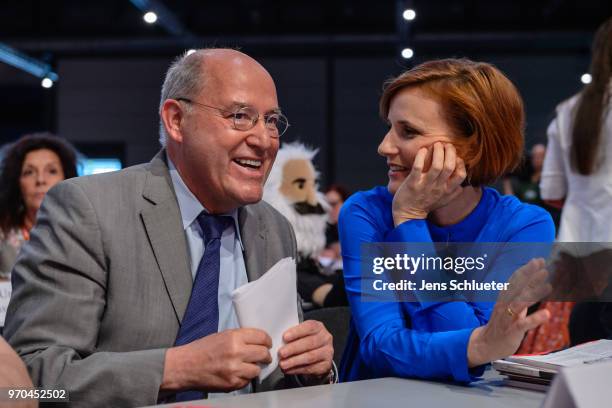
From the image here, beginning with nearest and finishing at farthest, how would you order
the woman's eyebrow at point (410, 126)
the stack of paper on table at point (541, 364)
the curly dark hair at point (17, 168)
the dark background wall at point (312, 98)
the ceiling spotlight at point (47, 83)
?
the stack of paper on table at point (541, 364), the woman's eyebrow at point (410, 126), the curly dark hair at point (17, 168), the dark background wall at point (312, 98), the ceiling spotlight at point (47, 83)

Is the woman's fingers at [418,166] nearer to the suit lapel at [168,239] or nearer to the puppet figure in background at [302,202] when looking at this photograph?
the suit lapel at [168,239]

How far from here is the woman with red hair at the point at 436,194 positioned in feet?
6.15

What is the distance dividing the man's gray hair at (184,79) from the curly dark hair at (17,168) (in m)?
2.47

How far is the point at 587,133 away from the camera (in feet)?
9.69

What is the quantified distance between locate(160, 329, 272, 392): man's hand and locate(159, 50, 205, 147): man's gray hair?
27.9 inches

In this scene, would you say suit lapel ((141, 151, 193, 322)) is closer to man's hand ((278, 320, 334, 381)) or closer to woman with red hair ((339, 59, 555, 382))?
man's hand ((278, 320, 334, 381))

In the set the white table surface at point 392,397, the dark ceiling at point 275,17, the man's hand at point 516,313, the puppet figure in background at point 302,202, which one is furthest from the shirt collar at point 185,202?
the dark ceiling at point 275,17

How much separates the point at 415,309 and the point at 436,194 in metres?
0.31

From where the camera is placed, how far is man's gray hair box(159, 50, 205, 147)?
195 cm

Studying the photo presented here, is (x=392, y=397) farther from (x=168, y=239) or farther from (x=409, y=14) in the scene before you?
(x=409, y=14)

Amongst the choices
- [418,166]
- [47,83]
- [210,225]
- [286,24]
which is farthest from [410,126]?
[47,83]

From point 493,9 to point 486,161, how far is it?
9.97 metres

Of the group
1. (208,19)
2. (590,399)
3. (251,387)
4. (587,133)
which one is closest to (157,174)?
(251,387)

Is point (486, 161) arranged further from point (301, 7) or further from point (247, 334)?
point (301, 7)
